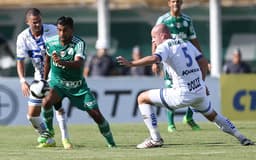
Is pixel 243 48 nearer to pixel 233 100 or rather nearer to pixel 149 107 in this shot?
pixel 233 100

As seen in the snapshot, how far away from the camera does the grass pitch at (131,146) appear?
14.5m

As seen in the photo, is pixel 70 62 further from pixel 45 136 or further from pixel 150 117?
pixel 45 136

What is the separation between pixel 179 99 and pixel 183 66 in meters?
0.51

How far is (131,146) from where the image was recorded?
645 inches

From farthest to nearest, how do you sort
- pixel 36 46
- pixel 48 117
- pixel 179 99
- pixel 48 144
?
1. pixel 36 46
2. pixel 48 117
3. pixel 48 144
4. pixel 179 99

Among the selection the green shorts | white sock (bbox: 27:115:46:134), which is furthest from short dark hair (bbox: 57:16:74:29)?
white sock (bbox: 27:115:46:134)

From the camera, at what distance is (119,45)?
120 feet

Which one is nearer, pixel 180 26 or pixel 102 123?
pixel 102 123

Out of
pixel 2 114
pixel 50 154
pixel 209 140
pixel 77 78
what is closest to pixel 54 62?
pixel 77 78

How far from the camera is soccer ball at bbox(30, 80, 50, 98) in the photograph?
52.8 feet

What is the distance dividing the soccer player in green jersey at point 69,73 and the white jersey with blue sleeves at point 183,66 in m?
1.40

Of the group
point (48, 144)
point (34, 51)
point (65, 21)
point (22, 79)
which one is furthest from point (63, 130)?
point (34, 51)

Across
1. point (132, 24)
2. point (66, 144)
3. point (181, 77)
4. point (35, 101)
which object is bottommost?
point (66, 144)

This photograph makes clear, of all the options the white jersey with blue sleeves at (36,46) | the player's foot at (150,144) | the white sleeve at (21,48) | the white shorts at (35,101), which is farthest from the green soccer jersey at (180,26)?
the player's foot at (150,144)
